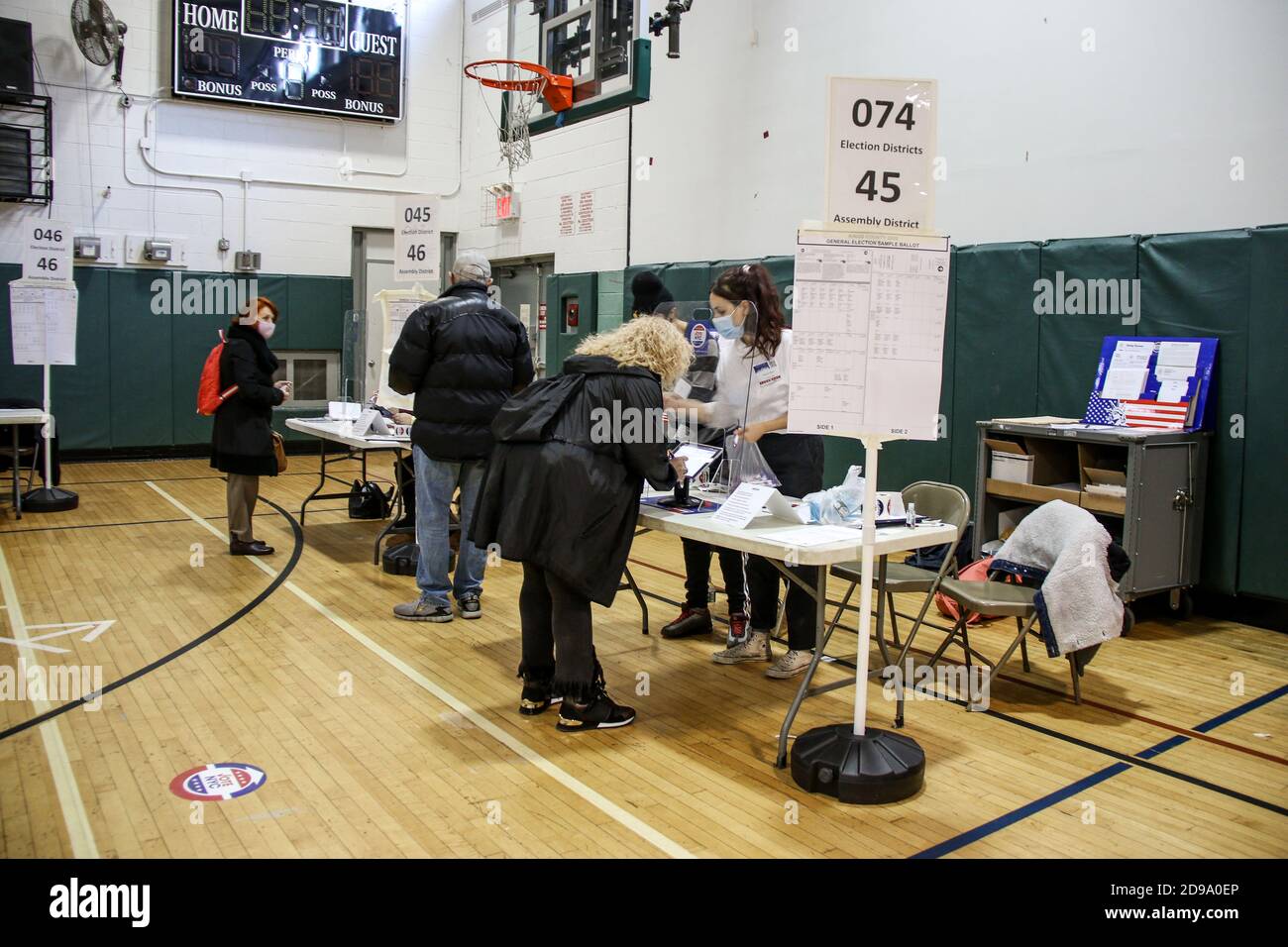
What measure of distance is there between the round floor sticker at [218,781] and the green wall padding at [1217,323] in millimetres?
4672

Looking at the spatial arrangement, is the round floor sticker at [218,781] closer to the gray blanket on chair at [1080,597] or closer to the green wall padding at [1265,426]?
the gray blanket on chair at [1080,597]

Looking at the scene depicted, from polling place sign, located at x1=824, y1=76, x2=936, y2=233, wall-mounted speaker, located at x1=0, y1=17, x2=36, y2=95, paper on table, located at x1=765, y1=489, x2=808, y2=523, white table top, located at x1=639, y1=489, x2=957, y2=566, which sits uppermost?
wall-mounted speaker, located at x1=0, y1=17, x2=36, y2=95

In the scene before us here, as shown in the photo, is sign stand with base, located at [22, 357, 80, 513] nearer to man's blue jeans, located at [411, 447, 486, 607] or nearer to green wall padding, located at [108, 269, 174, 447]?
green wall padding, located at [108, 269, 174, 447]

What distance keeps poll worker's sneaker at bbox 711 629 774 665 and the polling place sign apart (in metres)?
2.15

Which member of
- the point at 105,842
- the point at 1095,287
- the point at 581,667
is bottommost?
the point at 105,842

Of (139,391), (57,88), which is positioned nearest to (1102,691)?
(139,391)

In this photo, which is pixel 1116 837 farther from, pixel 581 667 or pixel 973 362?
pixel 973 362

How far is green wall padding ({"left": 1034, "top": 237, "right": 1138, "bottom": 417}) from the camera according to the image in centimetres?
564

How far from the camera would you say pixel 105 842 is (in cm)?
281

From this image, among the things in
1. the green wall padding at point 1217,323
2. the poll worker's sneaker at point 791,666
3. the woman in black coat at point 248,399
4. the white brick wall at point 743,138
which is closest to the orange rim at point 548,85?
the white brick wall at point 743,138

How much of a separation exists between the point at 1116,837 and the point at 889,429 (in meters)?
1.31

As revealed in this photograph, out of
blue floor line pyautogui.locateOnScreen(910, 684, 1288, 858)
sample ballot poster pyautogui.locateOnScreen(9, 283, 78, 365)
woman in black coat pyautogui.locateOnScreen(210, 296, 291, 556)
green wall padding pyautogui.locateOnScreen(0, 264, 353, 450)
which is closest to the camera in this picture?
blue floor line pyautogui.locateOnScreen(910, 684, 1288, 858)

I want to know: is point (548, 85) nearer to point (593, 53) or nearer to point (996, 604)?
point (593, 53)

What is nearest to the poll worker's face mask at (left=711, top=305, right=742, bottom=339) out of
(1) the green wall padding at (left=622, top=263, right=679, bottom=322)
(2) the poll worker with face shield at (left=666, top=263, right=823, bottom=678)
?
Result: (2) the poll worker with face shield at (left=666, top=263, right=823, bottom=678)
